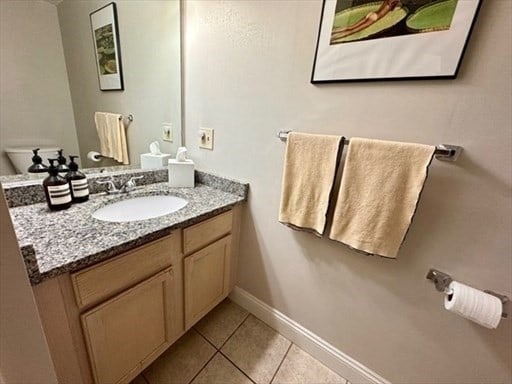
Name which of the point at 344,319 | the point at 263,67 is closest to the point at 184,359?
the point at 344,319

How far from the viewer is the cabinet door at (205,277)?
1059 mm

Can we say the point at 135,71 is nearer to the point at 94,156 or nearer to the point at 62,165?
the point at 94,156

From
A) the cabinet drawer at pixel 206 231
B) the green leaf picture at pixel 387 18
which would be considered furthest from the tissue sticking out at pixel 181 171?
the green leaf picture at pixel 387 18

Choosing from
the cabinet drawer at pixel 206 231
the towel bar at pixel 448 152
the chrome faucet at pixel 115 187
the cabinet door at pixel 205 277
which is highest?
the towel bar at pixel 448 152

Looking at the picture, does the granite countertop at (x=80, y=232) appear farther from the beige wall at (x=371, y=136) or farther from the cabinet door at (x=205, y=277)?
the beige wall at (x=371, y=136)

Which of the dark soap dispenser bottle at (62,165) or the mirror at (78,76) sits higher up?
the mirror at (78,76)

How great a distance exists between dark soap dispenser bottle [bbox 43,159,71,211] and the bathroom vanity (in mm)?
40

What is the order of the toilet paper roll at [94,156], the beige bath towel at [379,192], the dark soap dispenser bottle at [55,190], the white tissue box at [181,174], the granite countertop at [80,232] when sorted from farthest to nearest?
the white tissue box at [181,174]
the toilet paper roll at [94,156]
the dark soap dispenser bottle at [55,190]
the beige bath towel at [379,192]
the granite countertop at [80,232]

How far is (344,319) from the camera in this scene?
1.06 meters

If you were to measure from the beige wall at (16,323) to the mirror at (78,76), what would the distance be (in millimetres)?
780

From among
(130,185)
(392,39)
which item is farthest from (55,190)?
(392,39)

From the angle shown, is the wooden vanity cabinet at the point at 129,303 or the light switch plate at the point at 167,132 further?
the light switch plate at the point at 167,132

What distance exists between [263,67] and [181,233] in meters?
0.87

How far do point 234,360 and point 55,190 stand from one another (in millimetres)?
1181
